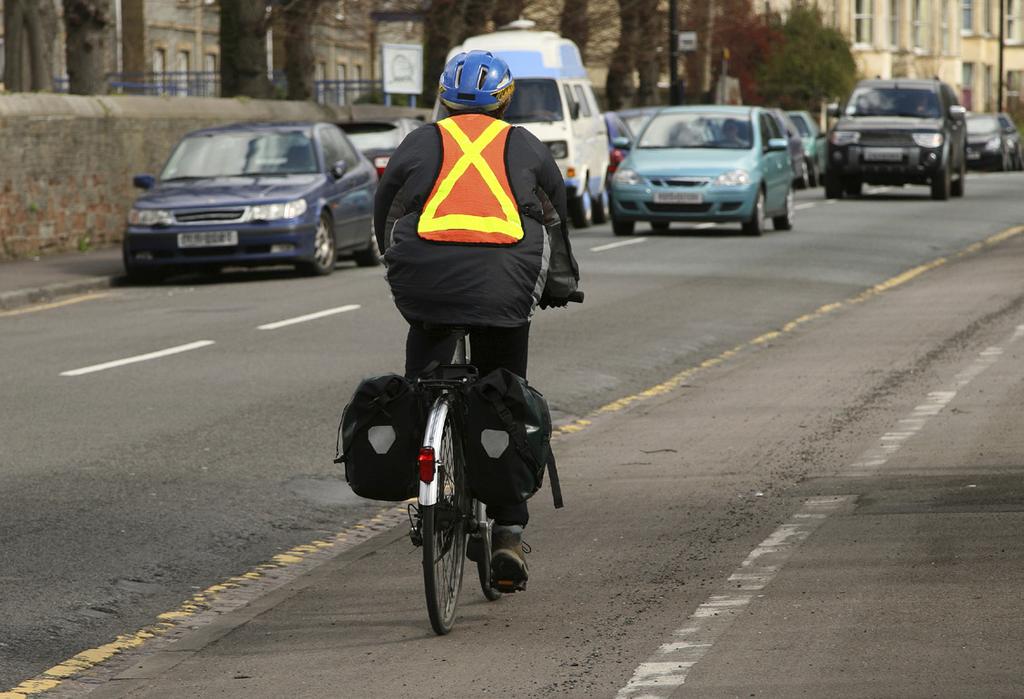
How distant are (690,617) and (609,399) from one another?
6.12 metres

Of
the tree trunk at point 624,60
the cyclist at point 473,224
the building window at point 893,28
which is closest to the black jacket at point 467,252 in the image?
the cyclist at point 473,224

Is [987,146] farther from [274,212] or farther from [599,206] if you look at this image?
[274,212]

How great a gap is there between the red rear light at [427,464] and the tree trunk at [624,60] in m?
50.0

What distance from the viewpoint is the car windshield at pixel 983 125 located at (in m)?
61.0

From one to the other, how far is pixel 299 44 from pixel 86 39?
9.91m

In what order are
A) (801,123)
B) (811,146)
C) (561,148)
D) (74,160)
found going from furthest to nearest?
(801,123), (811,146), (561,148), (74,160)

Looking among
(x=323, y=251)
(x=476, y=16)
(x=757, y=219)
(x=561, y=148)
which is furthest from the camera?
(x=476, y=16)

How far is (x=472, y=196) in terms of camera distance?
6.54 metres

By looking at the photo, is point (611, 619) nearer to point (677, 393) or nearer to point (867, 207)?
point (677, 393)

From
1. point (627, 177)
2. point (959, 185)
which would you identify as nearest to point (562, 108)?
point (627, 177)

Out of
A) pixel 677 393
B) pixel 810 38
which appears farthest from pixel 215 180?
pixel 810 38

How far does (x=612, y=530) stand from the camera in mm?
8406

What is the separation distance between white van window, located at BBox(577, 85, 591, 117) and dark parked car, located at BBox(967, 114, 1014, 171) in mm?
30038

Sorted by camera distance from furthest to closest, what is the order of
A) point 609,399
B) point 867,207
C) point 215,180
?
1. point 867,207
2. point 215,180
3. point 609,399
